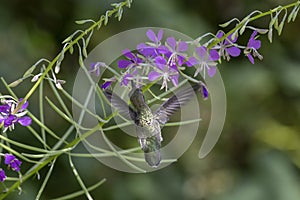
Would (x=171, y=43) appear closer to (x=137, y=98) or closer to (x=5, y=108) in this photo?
(x=137, y=98)

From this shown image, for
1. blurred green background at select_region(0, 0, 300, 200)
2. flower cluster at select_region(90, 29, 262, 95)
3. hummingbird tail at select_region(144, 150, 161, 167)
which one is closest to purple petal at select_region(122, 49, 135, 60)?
flower cluster at select_region(90, 29, 262, 95)

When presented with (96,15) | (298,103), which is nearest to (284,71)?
(298,103)

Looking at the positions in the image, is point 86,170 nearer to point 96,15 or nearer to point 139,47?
point 96,15

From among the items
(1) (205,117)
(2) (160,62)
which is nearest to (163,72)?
(2) (160,62)

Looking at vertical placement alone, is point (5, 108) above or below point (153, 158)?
above

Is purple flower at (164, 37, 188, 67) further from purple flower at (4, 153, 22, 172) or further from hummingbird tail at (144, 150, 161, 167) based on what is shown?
purple flower at (4, 153, 22, 172)

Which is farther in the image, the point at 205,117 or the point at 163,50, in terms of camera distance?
the point at 205,117
